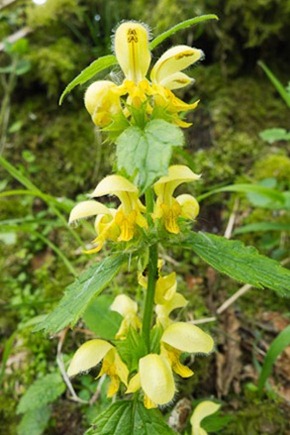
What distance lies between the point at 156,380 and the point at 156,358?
0.15 feet

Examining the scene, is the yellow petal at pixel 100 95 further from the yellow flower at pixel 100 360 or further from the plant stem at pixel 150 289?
the yellow flower at pixel 100 360

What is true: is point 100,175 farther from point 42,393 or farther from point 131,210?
point 131,210

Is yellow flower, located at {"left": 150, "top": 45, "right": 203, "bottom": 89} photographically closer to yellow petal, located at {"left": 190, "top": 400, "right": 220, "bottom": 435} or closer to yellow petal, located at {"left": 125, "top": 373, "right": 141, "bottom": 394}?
yellow petal, located at {"left": 125, "top": 373, "right": 141, "bottom": 394}

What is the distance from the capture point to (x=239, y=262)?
2.81 feet

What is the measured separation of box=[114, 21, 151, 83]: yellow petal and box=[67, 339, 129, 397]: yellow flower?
1.61 ft

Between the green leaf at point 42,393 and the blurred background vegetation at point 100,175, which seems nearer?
the green leaf at point 42,393

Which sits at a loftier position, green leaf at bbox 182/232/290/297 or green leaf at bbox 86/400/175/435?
green leaf at bbox 182/232/290/297

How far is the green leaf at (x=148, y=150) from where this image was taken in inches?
25.8

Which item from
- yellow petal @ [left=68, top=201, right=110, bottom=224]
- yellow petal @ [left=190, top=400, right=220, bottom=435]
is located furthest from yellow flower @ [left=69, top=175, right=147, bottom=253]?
yellow petal @ [left=190, top=400, right=220, bottom=435]

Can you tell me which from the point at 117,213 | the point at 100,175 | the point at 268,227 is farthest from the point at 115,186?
the point at 100,175

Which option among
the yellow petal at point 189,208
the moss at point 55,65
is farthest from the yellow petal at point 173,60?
the moss at point 55,65

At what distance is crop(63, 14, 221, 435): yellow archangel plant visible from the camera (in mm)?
792

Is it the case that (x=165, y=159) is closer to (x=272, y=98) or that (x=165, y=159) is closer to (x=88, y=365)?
(x=88, y=365)

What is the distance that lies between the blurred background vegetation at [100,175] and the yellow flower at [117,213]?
390 mm
